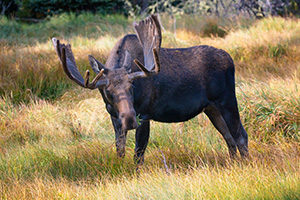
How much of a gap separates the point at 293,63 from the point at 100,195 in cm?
529

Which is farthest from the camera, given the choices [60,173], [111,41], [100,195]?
[111,41]

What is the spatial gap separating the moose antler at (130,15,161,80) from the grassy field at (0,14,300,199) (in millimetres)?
878

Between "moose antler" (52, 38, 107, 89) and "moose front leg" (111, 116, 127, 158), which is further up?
"moose antler" (52, 38, 107, 89)

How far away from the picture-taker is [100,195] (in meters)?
3.29

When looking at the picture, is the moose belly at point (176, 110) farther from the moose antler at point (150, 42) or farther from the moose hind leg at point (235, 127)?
the moose antler at point (150, 42)

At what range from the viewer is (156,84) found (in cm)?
390

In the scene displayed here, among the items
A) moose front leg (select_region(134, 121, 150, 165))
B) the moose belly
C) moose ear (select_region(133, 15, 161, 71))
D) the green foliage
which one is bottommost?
the green foliage

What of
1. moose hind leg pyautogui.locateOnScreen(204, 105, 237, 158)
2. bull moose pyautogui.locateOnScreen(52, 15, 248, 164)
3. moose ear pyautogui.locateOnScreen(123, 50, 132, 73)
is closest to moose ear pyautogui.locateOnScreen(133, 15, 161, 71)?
bull moose pyautogui.locateOnScreen(52, 15, 248, 164)

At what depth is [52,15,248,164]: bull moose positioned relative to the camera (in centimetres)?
341

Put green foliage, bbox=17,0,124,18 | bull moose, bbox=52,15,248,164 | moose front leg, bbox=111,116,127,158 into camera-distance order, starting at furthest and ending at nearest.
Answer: green foliage, bbox=17,0,124,18
moose front leg, bbox=111,116,127,158
bull moose, bbox=52,15,248,164

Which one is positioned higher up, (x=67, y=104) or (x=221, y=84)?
(x=221, y=84)

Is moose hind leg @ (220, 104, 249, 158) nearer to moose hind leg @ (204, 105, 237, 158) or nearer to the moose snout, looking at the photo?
moose hind leg @ (204, 105, 237, 158)

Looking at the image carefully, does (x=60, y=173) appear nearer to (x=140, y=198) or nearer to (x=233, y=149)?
(x=140, y=198)

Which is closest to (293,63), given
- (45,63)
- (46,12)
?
(45,63)
